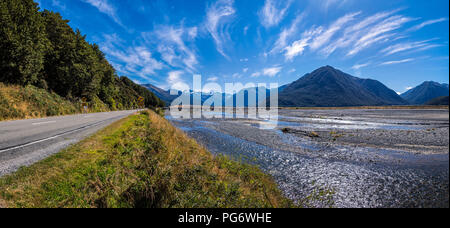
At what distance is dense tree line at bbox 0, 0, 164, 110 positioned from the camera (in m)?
19.4

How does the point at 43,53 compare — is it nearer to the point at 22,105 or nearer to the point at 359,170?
the point at 22,105

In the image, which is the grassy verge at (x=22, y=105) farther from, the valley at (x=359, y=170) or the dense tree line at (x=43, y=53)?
the valley at (x=359, y=170)

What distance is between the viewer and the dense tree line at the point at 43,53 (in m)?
19.4

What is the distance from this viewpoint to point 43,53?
24797 mm

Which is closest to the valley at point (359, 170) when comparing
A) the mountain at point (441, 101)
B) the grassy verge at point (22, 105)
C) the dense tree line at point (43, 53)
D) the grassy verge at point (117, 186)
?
the mountain at point (441, 101)

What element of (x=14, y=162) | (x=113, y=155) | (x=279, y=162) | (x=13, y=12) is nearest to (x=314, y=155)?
(x=279, y=162)

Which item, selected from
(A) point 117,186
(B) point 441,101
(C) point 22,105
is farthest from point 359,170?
(C) point 22,105

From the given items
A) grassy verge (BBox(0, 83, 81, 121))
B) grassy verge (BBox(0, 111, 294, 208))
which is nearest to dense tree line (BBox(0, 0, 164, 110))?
grassy verge (BBox(0, 83, 81, 121))

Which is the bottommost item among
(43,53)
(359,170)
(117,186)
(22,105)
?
(359,170)

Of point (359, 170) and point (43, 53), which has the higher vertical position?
point (43, 53)

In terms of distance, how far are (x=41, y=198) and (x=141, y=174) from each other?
2.18 m

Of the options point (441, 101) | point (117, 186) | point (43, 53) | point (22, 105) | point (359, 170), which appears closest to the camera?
point (117, 186)

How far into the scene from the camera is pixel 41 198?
3146mm
